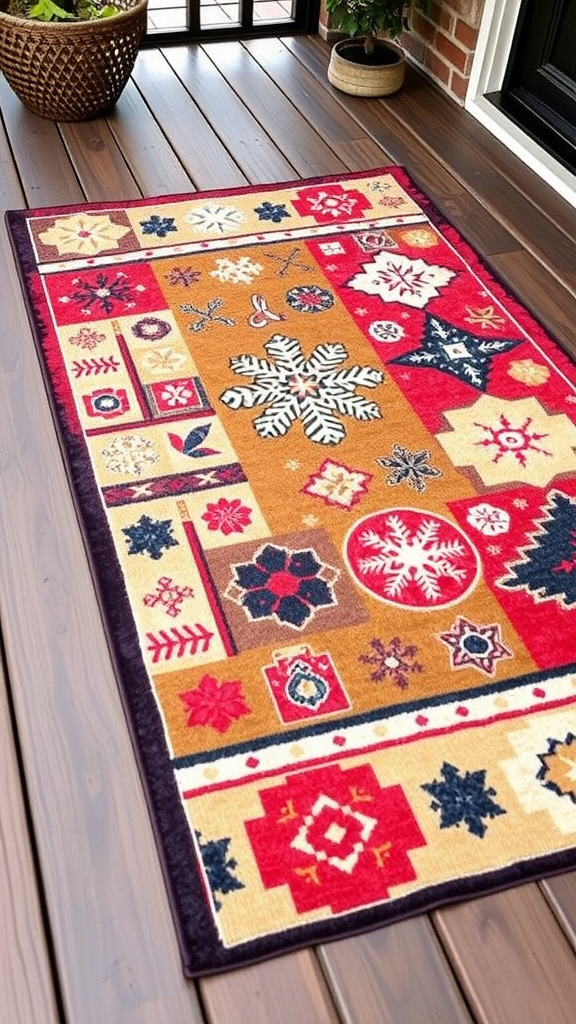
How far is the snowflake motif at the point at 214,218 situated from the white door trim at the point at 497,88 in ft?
2.97

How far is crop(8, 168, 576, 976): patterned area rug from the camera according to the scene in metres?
1.47

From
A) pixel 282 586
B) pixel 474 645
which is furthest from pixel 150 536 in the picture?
pixel 474 645

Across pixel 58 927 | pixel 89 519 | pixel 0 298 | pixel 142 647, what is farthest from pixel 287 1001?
pixel 0 298

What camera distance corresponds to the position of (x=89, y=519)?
1.88m

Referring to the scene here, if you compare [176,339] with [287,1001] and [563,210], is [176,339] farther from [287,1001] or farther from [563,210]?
[287,1001]

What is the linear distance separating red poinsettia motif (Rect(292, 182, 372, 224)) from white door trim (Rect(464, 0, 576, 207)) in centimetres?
56

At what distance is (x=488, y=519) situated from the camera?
194 cm

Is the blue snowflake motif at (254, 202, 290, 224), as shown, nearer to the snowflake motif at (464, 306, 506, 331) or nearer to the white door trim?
the snowflake motif at (464, 306, 506, 331)

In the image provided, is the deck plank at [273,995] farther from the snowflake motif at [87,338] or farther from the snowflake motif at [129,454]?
the snowflake motif at [87,338]

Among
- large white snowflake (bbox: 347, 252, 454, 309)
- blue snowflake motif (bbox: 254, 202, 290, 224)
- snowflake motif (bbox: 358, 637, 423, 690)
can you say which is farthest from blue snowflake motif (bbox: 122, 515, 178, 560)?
blue snowflake motif (bbox: 254, 202, 290, 224)

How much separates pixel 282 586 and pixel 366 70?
6.72 feet

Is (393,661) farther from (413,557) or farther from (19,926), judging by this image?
(19,926)

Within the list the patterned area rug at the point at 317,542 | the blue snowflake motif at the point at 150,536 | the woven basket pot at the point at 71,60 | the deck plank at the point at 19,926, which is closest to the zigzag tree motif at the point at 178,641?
the patterned area rug at the point at 317,542

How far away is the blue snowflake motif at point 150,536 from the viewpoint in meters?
1.84
